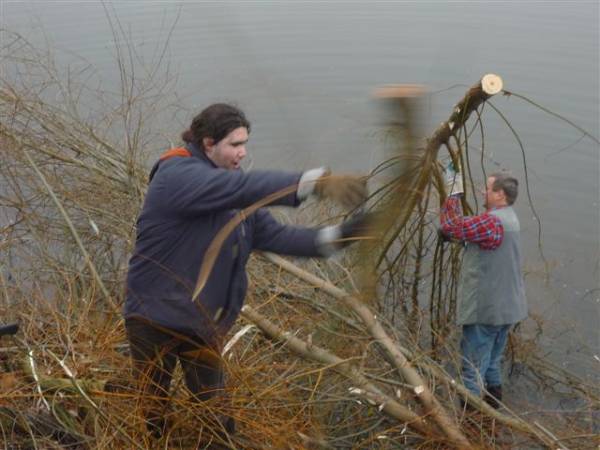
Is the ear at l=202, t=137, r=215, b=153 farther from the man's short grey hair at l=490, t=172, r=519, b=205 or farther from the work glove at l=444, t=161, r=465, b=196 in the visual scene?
the man's short grey hair at l=490, t=172, r=519, b=205

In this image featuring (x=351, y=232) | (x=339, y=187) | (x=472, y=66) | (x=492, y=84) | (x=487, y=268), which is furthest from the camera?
(x=472, y=66)

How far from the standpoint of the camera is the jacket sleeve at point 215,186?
1.95 meters

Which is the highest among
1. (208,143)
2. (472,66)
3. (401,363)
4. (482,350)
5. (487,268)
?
(208,143)

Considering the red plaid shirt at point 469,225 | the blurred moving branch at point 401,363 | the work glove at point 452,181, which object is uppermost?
the work glove at point 452,181

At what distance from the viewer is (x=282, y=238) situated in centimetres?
244

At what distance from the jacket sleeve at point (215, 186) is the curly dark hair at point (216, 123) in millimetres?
139

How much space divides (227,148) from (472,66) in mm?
2696

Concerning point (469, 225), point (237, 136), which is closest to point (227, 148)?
point (237, 136)

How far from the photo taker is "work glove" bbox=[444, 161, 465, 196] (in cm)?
356

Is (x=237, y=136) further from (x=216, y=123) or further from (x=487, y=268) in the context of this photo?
(x=487, y=268)

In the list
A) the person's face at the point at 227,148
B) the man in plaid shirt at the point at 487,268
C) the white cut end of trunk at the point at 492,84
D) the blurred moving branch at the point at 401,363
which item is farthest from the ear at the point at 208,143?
the man in plaid shirt at the point at 487,268

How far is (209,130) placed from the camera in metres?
2.26

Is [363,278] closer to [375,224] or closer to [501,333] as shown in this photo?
[375,224]

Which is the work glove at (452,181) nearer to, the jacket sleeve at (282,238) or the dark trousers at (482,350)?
the dark trousers at (482,350)
